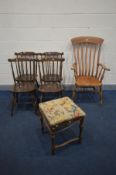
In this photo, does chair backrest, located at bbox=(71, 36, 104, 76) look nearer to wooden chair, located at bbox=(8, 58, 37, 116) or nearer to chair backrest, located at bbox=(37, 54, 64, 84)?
chair backrest, located at bbox=(37, 54, 64, 84)

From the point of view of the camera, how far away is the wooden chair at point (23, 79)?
299 cm

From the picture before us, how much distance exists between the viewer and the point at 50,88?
3.02m

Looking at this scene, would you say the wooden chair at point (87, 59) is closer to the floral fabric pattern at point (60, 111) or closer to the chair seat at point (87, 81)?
the chair seat at point (87, 81)

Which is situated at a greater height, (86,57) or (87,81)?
(86,57)

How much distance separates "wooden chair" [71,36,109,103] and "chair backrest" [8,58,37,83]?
0.66m

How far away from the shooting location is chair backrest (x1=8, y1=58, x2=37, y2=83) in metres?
3.13

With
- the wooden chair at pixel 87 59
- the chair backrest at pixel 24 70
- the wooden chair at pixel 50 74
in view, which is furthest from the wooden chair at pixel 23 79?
the wooden chair at pixel 87 59

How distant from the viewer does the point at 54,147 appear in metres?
2.26

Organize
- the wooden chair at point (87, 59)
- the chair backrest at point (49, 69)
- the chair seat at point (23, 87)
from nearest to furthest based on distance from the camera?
the chair seat at point (23, 87)
the chair backrest at point (49, 69)
the wooden chair at point (87, 59)

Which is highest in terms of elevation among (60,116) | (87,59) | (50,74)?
(87,59)

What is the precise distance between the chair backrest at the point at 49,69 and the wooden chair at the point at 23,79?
0.14 meters

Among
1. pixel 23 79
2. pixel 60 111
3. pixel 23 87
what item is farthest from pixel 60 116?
pixel 23 79

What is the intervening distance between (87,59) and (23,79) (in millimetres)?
1112

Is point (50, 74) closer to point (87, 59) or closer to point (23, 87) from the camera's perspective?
point (23, 87)
